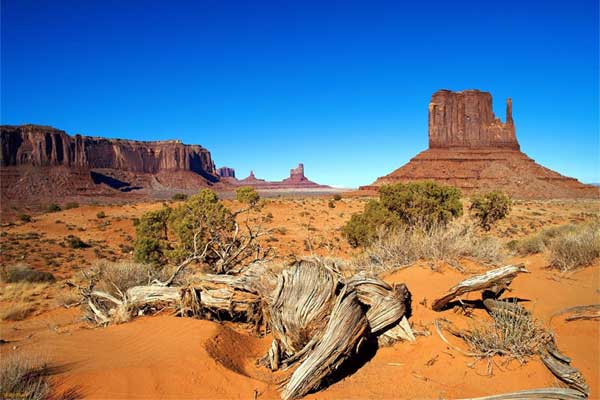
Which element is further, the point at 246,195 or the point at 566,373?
the point at 246,195

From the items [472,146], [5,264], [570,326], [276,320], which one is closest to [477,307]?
[570,326]

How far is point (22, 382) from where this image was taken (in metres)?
3.34

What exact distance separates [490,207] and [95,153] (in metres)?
145

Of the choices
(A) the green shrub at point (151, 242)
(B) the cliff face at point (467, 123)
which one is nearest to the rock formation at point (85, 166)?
(A) the green shrub at point (151, 242)

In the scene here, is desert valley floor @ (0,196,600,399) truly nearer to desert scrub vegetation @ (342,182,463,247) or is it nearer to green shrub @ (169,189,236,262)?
green shrub @ (169,189,236,262)

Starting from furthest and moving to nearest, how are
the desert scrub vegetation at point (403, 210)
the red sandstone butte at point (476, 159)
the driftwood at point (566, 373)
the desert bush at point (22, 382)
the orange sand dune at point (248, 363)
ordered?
the red sandstone butte at point (476, 159)
the desert scrub vegetation at point (403, 210)
the orange sand dune at point (248, 363)
the driftwood at point (566, 373)
the desert bush at point (22, 382)

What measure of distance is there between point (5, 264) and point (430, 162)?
8210 centimetres

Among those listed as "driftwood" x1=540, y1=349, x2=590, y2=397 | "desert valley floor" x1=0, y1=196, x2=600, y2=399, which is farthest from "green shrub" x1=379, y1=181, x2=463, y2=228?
"driftwood" x1=540, y1=349, x2=590, y2=397

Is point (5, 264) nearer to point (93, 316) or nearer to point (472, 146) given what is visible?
point (93, 316)

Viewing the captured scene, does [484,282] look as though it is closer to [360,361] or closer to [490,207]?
[360,361]

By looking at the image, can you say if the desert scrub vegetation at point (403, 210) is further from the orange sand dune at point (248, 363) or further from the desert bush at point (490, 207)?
the orange sand dune at point (248, 363)

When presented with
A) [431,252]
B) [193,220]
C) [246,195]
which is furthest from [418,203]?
[246,195]

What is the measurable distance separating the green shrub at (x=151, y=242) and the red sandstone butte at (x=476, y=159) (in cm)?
4597

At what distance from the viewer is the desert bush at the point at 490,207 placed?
24.5 meters
